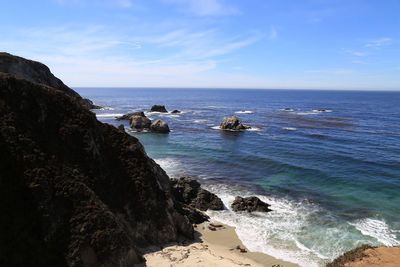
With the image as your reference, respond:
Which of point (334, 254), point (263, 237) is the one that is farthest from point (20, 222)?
point (334, 254)

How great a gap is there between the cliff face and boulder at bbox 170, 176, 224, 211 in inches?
253

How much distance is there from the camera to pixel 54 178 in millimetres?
15180

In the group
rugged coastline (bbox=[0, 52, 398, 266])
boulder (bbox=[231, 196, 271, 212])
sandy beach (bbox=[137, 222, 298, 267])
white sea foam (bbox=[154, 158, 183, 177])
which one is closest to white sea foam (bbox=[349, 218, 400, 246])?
boulder (bbox=[231, 196, 271, 212])

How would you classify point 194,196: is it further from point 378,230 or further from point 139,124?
point 139,124

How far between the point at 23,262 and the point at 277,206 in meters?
22.2

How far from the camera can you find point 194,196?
27.6 meters

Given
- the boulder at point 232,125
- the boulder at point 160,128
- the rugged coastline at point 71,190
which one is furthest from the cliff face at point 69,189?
the boulder at point 232,125

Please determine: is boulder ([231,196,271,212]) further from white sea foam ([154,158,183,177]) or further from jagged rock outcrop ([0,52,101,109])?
jagged rock outcrop ([0,52,101,109])

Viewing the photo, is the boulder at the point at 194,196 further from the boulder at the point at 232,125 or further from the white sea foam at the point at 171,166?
the boulder at the point at 232,125

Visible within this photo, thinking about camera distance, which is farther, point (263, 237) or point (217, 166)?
point (217, 166)

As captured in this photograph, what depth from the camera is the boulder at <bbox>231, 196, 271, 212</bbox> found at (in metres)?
26.1

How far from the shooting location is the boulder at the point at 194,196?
86.9 ft

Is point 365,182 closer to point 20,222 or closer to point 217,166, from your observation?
point 217,166

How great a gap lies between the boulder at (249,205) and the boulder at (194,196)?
1.44 meters
